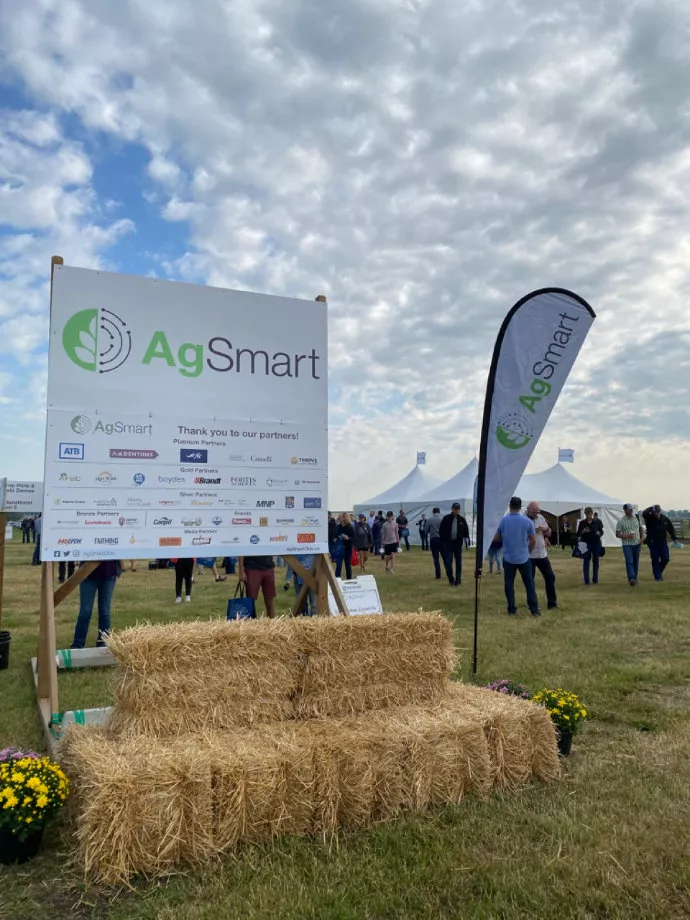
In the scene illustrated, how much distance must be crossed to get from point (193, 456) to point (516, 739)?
122 inches

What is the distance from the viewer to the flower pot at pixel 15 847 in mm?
3027

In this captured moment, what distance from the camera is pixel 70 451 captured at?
491 centimetres

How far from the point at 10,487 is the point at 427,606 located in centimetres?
831

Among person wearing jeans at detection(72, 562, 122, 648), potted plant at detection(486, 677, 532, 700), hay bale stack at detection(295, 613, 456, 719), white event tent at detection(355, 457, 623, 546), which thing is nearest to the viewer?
hay bale stack at detection(295, 613, 456, 719)

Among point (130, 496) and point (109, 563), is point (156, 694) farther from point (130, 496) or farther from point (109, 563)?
point (109, 563)

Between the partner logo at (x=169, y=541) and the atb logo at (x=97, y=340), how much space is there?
53.2 inches

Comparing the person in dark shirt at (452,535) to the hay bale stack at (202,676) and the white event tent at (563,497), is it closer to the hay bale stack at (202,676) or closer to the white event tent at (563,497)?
the hay bale stack at (202,676)

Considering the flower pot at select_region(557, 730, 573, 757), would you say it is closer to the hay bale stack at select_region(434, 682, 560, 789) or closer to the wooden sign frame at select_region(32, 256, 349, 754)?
the hay bale stack at select_region(434, 682, 560, 789)

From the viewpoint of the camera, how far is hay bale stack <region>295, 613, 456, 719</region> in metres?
3.90

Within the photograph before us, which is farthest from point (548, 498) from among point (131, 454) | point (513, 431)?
point (131, 454)

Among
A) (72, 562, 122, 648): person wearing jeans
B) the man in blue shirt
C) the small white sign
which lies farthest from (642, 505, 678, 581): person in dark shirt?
(72, 562, 122, 648): person wearing jeans

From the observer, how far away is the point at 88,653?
700 centimetres

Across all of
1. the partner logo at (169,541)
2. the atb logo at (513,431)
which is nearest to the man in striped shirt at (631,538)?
the atb logo at (513,431)

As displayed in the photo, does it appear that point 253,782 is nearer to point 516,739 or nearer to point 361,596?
point 516,739
